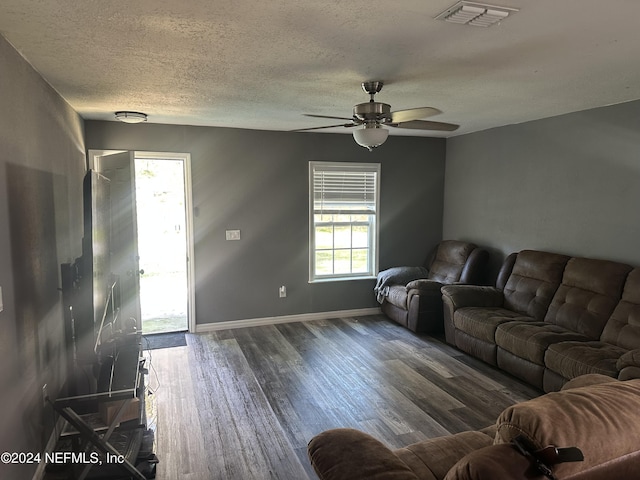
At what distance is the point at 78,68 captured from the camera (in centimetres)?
272

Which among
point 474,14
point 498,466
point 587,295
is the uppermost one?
point 474,14

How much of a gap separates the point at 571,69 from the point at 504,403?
8.23 ft

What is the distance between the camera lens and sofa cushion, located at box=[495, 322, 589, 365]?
353 cm

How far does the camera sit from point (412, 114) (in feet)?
9.43

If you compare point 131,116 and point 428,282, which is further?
point 428,282

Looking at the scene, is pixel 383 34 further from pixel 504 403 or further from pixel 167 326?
pixel 167 326

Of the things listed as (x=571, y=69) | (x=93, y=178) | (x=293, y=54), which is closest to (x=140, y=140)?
(x=93, y=178)

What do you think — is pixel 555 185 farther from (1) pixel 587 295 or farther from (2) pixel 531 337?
(2) pixel 531 337

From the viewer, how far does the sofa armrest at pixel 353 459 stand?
1426mm

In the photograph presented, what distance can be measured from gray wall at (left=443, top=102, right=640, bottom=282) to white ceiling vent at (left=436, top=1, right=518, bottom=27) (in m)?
2.59

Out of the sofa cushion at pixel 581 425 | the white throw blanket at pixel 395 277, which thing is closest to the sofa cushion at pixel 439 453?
the sofa cushion at pixel 581 425

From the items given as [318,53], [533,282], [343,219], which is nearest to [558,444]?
[318,53]

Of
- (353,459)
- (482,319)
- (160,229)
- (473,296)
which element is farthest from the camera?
(160,229)

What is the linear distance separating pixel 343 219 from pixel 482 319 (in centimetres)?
232
